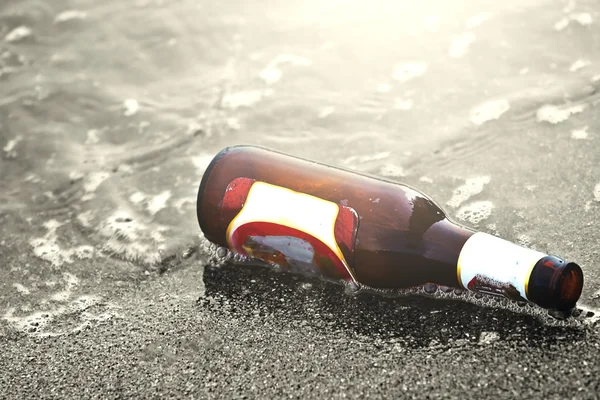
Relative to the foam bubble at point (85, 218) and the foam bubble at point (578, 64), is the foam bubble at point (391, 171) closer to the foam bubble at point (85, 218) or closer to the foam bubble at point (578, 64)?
the foam bubble at point (578, 64)

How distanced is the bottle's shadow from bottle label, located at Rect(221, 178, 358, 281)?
Answer: 8cm

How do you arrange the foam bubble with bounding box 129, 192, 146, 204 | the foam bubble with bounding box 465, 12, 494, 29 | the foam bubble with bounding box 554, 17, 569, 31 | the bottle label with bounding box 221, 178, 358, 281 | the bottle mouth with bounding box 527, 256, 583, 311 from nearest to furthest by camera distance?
1. the bottle mouth with bounding box 527, 256, 583, 311
2. the bottle label with bounding box 221, 178, 358, 281
3. the foam bubble with bounding box 129, 192, 146, 204
4. the foam bubble with bounding box 554, 17, 569, 31
5. the foam bubble with bounding box 465, 12, 494, 29

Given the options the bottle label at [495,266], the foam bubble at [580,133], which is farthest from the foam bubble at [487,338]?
the foam bubble at [580,133]

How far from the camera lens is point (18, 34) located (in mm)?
4605

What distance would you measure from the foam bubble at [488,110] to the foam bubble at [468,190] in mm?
506

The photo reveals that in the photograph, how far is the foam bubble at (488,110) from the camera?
352 centimetres

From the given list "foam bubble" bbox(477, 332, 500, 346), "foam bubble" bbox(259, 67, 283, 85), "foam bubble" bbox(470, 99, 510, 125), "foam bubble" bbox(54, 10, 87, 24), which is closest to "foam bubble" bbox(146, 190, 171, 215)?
"foam bubble" bbox(259, 67, 283, 85)

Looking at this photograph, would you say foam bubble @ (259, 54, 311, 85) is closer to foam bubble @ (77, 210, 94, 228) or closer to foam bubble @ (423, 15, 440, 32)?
foam bubble @ (423, 15, 440, 32)

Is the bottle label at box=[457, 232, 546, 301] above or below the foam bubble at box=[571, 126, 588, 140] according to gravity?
above

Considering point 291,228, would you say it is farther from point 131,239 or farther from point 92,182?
point 92,182

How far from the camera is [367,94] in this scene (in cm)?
386

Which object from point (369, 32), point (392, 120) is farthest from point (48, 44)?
point (392, 120)

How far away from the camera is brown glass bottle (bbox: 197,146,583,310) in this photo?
2088 millimetres

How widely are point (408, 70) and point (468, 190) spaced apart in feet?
3.81
